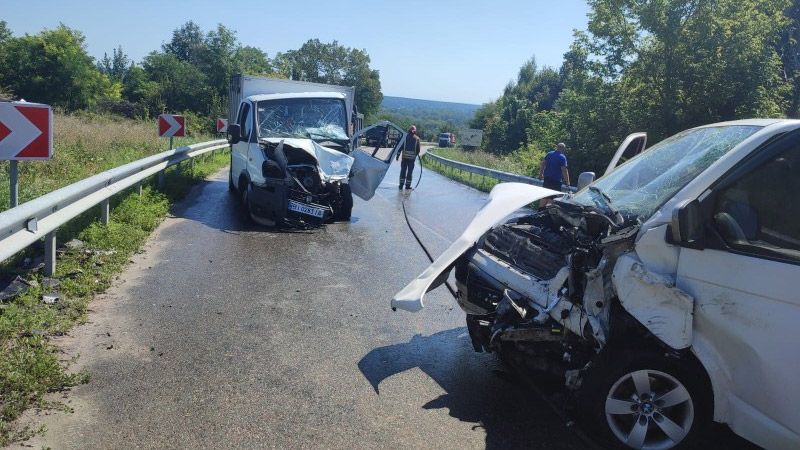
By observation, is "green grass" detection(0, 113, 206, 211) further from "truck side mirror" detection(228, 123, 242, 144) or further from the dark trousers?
the dark trousers

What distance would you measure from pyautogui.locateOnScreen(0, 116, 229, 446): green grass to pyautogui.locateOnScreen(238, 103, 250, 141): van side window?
188 cm

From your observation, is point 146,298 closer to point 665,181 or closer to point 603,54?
point 665,181

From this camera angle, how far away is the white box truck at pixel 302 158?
10.7m

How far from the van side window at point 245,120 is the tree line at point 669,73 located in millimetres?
14949

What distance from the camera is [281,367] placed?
15.8 feet

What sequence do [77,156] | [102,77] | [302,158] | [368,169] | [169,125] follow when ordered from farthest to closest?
[102,77]
[77,156]
[169,125]
[368,169]
[302,158]

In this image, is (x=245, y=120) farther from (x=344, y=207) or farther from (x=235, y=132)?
(x=344, y=207)

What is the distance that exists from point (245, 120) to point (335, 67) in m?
85.1

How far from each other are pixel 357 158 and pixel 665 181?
797 centimetres

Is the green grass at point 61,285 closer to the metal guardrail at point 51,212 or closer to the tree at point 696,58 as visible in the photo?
the metal guardrail at point 51,212

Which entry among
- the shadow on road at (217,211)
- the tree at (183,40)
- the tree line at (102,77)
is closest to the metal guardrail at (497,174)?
the shadow on road at (217,211)

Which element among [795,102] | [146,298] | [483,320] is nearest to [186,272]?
[146,298]

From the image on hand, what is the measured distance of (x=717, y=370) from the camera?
3549mm

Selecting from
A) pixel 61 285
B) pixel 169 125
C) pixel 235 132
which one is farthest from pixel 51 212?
pixel 169 125
